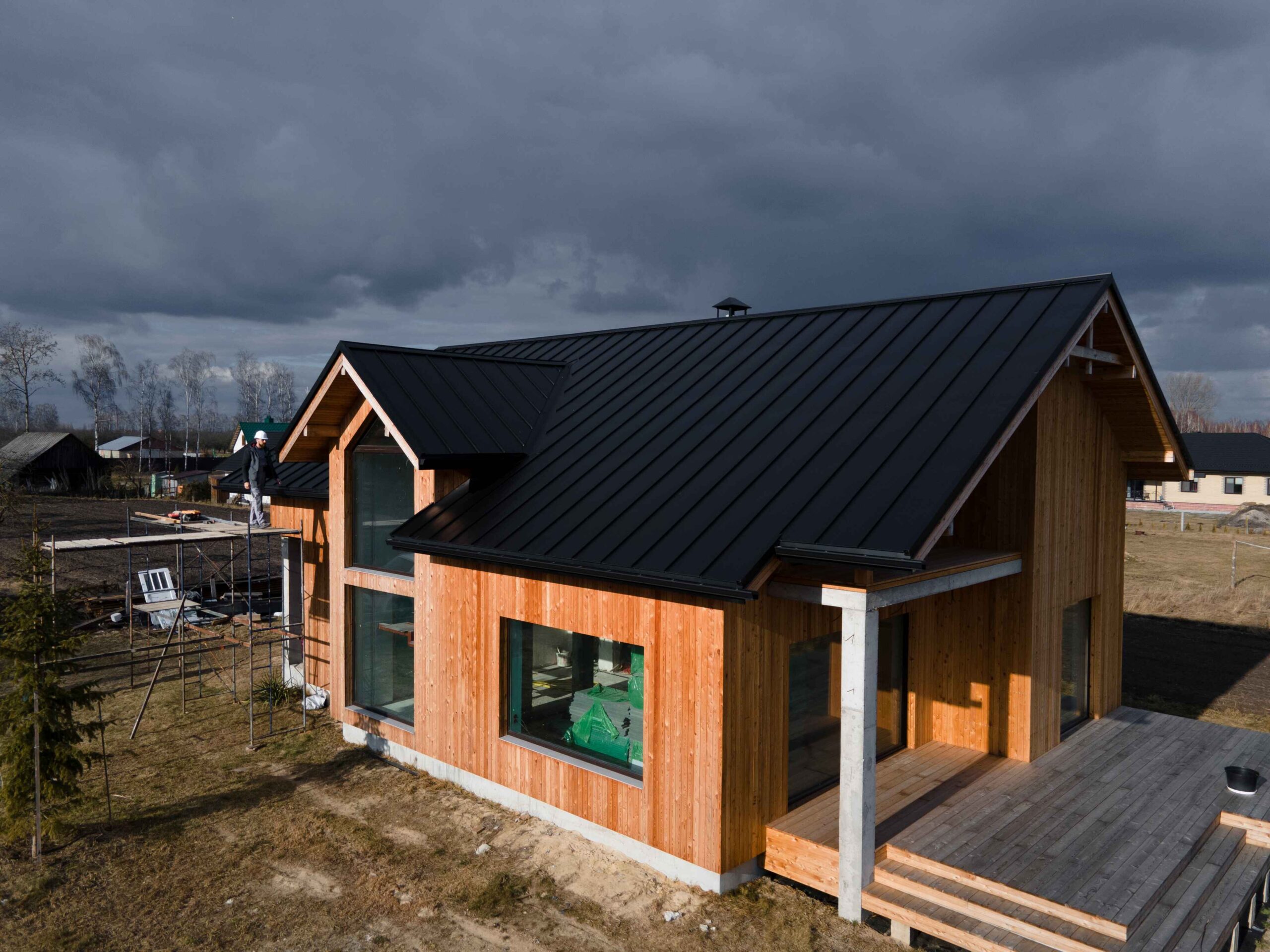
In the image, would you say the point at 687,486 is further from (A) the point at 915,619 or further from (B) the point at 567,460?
(A) the point at 915,619

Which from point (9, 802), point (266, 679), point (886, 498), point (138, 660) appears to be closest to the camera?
point (886, 498)

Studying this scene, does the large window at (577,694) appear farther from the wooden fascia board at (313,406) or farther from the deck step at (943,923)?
the wooden fascia board at (313,406)

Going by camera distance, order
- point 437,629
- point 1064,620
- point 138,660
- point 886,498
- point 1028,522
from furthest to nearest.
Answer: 1. point 138,660
2. point 1064,620
3. point 437,629
4. point 1028,522
5. point 886,498

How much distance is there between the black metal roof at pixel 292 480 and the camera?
46.8 feet

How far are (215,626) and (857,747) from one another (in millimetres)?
18852

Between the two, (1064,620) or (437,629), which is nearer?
(437,629)

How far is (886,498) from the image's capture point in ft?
25.9

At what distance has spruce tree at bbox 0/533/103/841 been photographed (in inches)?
362

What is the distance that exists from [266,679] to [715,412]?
1063 centimetres

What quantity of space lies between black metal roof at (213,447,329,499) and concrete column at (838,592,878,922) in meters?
9.60

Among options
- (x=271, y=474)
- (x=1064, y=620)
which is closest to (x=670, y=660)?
(x=1064, y=620)

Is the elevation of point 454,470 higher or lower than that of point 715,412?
lower

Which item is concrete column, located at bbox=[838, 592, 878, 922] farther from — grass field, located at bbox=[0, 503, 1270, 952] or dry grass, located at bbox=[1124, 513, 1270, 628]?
dry grass, located at bbox=[1124, 513, 1270, 628]

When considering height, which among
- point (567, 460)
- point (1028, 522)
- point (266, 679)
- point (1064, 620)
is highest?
point (567, 460)
